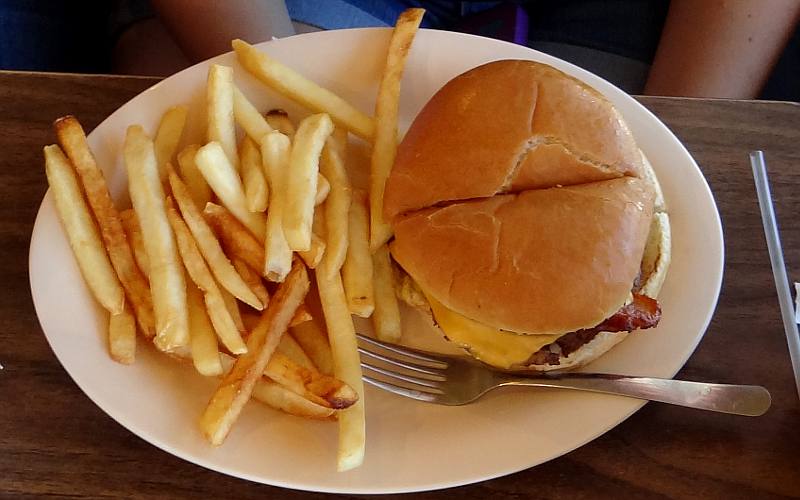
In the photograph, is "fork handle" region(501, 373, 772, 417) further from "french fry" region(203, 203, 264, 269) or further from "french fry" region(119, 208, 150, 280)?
"french fry" region(119, 208, 150, 280)

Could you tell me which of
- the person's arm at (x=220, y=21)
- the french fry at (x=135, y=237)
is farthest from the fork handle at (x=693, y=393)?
the person's arm at (x=220, y=21)

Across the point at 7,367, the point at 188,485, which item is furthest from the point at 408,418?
the point at 7,367

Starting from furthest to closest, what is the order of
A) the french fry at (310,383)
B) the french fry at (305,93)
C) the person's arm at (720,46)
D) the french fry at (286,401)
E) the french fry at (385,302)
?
the person's arm at (720,46), the french fry at (305,93), the french fry at (385,302), the french fry at (286,401), the french fry at (310,383)

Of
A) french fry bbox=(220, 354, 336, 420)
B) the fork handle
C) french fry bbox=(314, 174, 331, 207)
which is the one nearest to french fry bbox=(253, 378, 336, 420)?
french fry bbox=(220, 354, 336, 420)

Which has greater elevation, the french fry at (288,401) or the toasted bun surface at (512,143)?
the toasted bun surface at (512,143)

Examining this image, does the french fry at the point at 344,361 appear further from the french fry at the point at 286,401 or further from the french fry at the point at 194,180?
the french fry at the point at 194,180

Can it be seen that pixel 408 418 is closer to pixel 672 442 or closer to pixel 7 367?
pixel 672 442

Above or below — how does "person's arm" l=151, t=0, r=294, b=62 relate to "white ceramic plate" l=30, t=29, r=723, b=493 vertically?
above

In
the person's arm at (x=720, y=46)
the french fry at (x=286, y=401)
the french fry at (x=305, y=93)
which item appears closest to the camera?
the french fry at (x=286, y=401)
